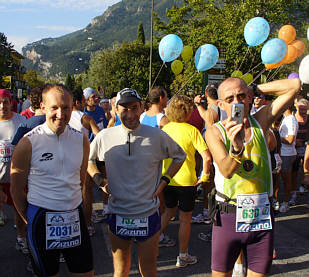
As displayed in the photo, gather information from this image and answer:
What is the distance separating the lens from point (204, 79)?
36.4 ft

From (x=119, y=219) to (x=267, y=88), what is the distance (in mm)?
1576

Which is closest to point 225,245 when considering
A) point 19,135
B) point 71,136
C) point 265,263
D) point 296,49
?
point 265,263

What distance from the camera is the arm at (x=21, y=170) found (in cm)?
260

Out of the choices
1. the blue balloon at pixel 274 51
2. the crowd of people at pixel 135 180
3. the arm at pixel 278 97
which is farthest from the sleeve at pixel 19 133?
the blue balloon at pixel 274 51

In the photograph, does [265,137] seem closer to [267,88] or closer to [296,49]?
[267,88]

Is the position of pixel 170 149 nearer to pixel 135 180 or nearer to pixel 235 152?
pixel 135 180

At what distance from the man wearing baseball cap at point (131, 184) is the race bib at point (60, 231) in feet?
1.28

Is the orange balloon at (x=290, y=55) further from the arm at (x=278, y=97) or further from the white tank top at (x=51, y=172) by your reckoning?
the white tank top at (x=51, y=172)

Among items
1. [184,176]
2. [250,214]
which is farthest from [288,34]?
[250,214]

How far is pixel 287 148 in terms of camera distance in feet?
22.7

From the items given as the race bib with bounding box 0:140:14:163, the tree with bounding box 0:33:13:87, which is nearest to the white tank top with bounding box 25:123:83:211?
the race bib with bounding box 0:140:14:163

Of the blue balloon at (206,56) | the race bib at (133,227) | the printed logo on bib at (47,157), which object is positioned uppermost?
the blue balloon at (206,56)

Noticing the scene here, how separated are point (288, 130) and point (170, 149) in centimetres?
433

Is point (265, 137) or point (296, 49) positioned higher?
point (296, 49)
